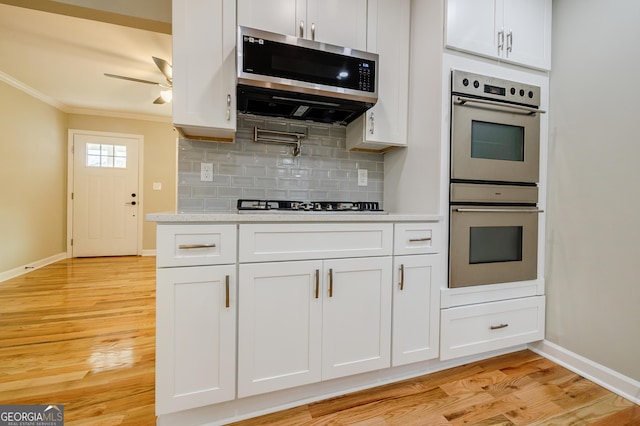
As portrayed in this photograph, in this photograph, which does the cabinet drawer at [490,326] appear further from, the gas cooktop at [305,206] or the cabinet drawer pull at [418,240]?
the gas cooktop at [305,206]

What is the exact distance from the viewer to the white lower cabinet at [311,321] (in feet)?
4.25

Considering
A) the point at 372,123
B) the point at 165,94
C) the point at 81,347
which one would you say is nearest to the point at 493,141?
the point at 372,123

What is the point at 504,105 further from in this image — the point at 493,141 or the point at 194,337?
the point at 194,337

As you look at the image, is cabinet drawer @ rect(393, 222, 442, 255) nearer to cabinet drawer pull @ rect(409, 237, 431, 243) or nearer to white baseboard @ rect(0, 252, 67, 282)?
cabinet drawer pull @ rect(409, 237, 431, 243)

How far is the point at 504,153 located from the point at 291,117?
4.57ft

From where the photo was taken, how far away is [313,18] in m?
1.63

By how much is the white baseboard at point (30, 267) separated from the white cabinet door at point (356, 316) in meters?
4.44

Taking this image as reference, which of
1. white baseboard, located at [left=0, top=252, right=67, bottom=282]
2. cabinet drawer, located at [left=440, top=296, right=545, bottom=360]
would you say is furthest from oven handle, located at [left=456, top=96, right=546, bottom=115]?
white baseboard, located at [left=0, top=252, right=67, bottom=282]

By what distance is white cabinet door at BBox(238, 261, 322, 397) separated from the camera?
129 centimetres

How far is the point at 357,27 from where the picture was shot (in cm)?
172

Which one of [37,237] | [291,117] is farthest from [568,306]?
[37,237]

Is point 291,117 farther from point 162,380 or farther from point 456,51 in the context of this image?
point 162,380

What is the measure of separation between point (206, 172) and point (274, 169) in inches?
17.0

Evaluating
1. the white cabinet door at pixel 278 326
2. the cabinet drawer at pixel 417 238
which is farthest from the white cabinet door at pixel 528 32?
the white cabinet door at pixel 278 326
